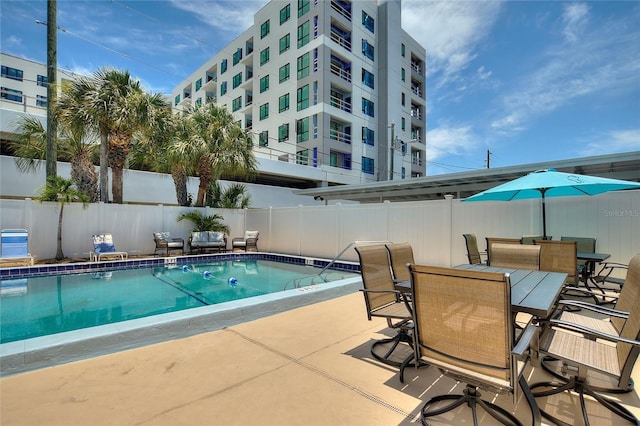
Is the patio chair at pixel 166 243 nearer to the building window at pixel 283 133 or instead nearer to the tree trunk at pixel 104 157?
the tree trunk at pixel 104 157

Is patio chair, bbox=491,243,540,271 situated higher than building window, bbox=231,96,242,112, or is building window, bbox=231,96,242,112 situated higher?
building window, bbox=231,96,242,112

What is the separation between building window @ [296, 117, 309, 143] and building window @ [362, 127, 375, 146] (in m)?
5.34

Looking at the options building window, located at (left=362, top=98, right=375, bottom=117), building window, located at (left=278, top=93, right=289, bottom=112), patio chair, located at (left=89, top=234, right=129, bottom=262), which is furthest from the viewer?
building window, located at (left=362, top=98, right=375, bottom=117)

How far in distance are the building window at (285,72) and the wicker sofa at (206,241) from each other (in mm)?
18411

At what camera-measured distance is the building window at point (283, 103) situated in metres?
26.8

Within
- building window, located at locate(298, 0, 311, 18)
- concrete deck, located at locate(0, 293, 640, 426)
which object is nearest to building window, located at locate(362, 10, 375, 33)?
building window, located at locate(298, 0, 311, 18)

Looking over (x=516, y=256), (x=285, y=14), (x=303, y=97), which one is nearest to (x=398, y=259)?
(x=516, y=256)

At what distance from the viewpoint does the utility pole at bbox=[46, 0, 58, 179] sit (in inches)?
419

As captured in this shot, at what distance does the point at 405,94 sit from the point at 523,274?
30.7 meters

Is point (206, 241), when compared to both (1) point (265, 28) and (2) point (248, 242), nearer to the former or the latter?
(2) point (248, 242)

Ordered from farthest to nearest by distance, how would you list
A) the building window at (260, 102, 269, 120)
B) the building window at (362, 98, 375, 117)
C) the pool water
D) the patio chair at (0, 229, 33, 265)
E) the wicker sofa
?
the building window at (260, 102, 269, 120), the building window at (362, 98, 375, 117), the wicker sofa, the patio chair at (0, 229, 33, 265), the pool water

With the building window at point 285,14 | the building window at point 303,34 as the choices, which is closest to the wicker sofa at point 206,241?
the building window at point 303,34

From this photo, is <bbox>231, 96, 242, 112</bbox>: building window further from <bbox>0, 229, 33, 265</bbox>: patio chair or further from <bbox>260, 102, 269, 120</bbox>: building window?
<bbox>0, 229, 33, 265</bbox>: patio chair

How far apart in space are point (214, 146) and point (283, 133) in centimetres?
1436
